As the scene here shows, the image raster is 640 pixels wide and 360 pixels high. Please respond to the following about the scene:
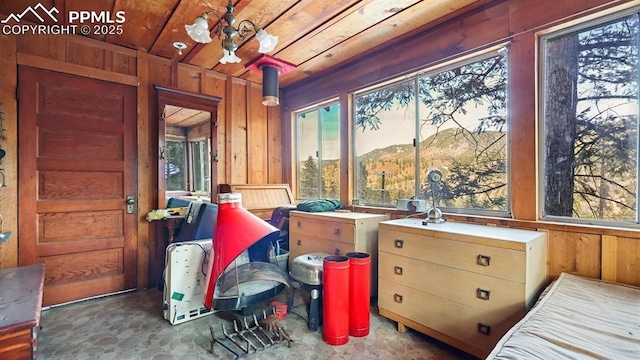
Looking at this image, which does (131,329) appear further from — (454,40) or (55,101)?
(454,40)

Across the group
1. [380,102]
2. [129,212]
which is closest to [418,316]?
[380,102]

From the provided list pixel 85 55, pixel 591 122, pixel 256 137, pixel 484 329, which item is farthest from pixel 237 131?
pixel 591 122

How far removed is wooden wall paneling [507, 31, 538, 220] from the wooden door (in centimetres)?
366

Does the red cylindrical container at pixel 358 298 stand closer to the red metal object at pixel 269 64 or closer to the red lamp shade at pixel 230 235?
the red lamp shade at pixel 230 235

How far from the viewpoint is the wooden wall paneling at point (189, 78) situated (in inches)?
137

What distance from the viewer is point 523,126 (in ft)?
6.96

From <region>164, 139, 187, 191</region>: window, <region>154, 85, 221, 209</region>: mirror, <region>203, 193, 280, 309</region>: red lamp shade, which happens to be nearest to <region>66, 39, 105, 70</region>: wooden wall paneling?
<region>154, 85, 221, 209</region>: mirror

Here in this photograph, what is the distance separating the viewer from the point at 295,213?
324 cm

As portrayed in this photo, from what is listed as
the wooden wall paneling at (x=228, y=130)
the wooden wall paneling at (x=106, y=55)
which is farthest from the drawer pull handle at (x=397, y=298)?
the wooden wall paneling at (x=106, y=55)

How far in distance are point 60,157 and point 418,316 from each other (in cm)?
354

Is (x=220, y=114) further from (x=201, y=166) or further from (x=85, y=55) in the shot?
(x=85, y=55)

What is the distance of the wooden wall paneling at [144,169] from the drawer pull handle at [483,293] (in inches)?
129

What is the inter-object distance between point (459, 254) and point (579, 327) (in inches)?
27.2

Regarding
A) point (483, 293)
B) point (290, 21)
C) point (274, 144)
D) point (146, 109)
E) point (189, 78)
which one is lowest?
point (483, 293)
